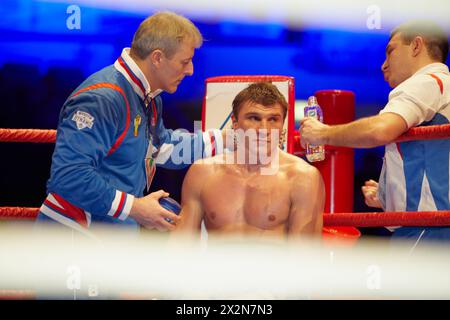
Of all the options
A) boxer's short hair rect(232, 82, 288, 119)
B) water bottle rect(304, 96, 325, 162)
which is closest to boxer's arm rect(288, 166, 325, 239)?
boxer's short hair rect(232, 82, 288, 119)

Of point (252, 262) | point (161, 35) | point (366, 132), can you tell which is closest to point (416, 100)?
point (366, 132)

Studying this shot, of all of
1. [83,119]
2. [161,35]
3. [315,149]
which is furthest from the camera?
[315,149]

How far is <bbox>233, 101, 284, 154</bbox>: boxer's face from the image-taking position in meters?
2.15

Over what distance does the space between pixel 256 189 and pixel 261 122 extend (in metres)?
0.23

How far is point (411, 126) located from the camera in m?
2.15

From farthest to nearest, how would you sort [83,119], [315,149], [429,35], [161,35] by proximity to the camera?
[315,149], [429,35], [161,35], [83,119]

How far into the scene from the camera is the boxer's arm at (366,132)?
2.06 metres

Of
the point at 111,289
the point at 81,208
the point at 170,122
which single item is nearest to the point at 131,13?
the point at 170,122

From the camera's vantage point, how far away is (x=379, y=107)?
3232mm

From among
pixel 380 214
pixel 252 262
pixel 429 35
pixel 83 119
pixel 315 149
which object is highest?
pixel 429 35

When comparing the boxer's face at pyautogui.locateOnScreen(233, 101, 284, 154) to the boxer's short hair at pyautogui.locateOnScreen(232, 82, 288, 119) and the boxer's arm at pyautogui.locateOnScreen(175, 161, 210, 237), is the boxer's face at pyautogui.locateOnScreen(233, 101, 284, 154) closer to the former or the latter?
the boxer's short hair at pyautogui.locateOnScreen(232, 82, 288, 119)

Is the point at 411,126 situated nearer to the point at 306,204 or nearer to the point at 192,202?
the point at 306,204
